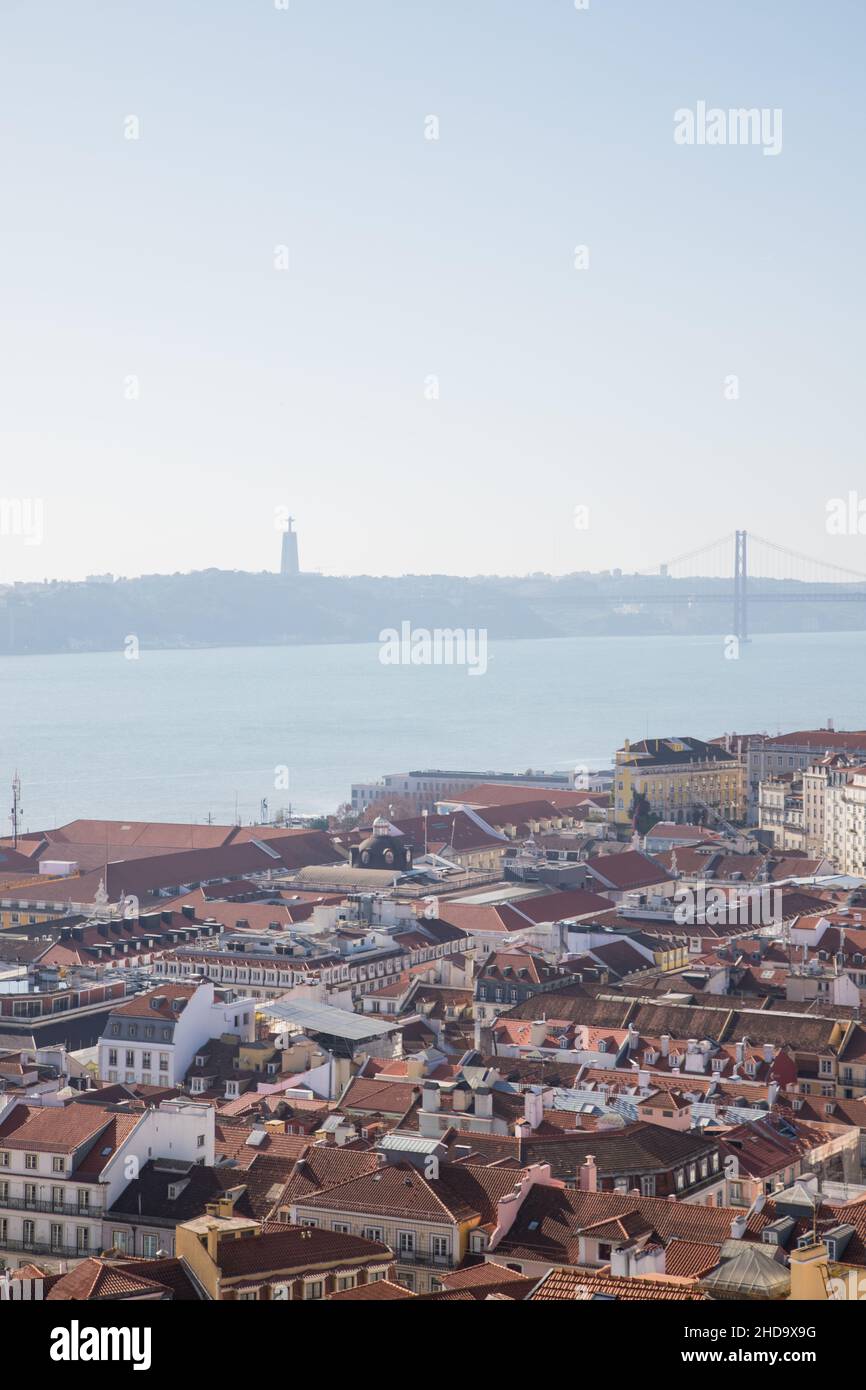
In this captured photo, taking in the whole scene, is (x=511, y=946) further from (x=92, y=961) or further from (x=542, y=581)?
(x=542, y=581)

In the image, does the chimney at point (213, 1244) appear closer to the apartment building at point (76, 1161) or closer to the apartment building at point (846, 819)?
the apartment building at point (76, 1161)

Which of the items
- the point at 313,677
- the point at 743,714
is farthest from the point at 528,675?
the point at 743,714

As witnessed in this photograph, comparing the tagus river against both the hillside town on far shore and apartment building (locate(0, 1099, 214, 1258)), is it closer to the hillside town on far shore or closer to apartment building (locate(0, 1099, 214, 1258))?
the hillside town on far shore

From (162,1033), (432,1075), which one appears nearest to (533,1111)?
(432,1075)

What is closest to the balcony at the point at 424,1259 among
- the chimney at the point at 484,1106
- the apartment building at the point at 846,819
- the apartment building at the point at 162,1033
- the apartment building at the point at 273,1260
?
the apartment building at the point at 273,1260

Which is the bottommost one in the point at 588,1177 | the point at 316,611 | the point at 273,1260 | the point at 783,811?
the point at 783,811

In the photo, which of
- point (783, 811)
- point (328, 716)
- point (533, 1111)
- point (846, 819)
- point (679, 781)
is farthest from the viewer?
point (328, 716)

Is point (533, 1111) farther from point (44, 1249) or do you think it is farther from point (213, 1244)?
point (213, 1244)
